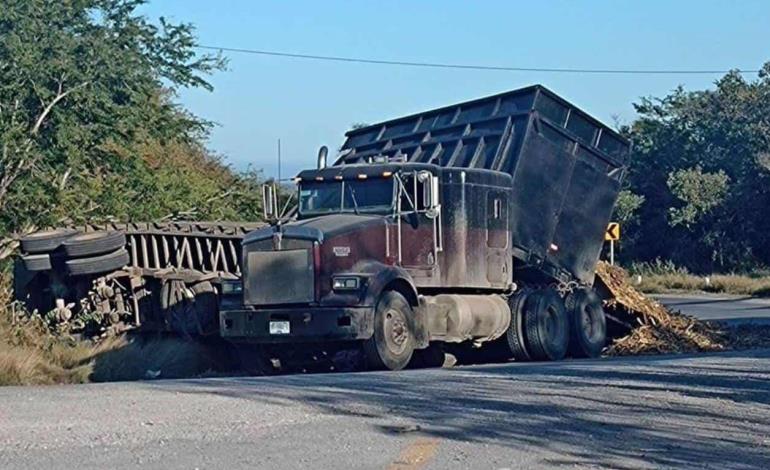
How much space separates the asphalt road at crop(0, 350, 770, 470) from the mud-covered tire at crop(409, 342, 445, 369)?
18.5ft

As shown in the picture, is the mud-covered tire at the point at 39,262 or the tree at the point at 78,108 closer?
the mud-covered tire at the point at 39,262

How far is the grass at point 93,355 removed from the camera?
58.4 feet

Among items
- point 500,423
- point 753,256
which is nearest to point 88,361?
point 500,423

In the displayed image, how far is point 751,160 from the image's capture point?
59.9 meters

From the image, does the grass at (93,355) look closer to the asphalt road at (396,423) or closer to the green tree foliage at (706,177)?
the asphalt road at (396,423)

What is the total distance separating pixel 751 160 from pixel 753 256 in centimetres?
434

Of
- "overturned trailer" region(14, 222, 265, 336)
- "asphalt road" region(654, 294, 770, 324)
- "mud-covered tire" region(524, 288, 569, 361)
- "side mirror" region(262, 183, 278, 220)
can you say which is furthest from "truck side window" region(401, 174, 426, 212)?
"asphalt road" region(654, 294, 770, 324)

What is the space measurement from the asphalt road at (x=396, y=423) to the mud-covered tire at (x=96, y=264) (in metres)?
5.78

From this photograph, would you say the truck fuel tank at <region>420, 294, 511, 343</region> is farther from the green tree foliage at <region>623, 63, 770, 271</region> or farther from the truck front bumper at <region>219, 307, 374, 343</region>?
the green tree foliage at <region>623, 63, 770, 271</region>

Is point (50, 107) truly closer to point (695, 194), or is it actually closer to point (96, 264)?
point (96, 264)

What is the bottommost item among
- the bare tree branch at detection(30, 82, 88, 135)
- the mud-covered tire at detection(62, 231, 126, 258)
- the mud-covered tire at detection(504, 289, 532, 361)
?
the mud-covered tire at detection(504, 289, 532, 361)

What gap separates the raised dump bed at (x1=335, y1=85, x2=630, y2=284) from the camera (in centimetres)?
2138

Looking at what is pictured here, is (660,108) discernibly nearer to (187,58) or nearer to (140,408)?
(187,58)

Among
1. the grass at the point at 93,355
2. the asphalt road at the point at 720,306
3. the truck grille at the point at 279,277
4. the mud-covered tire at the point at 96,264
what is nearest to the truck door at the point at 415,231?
the truck grille at the point at 279,277
